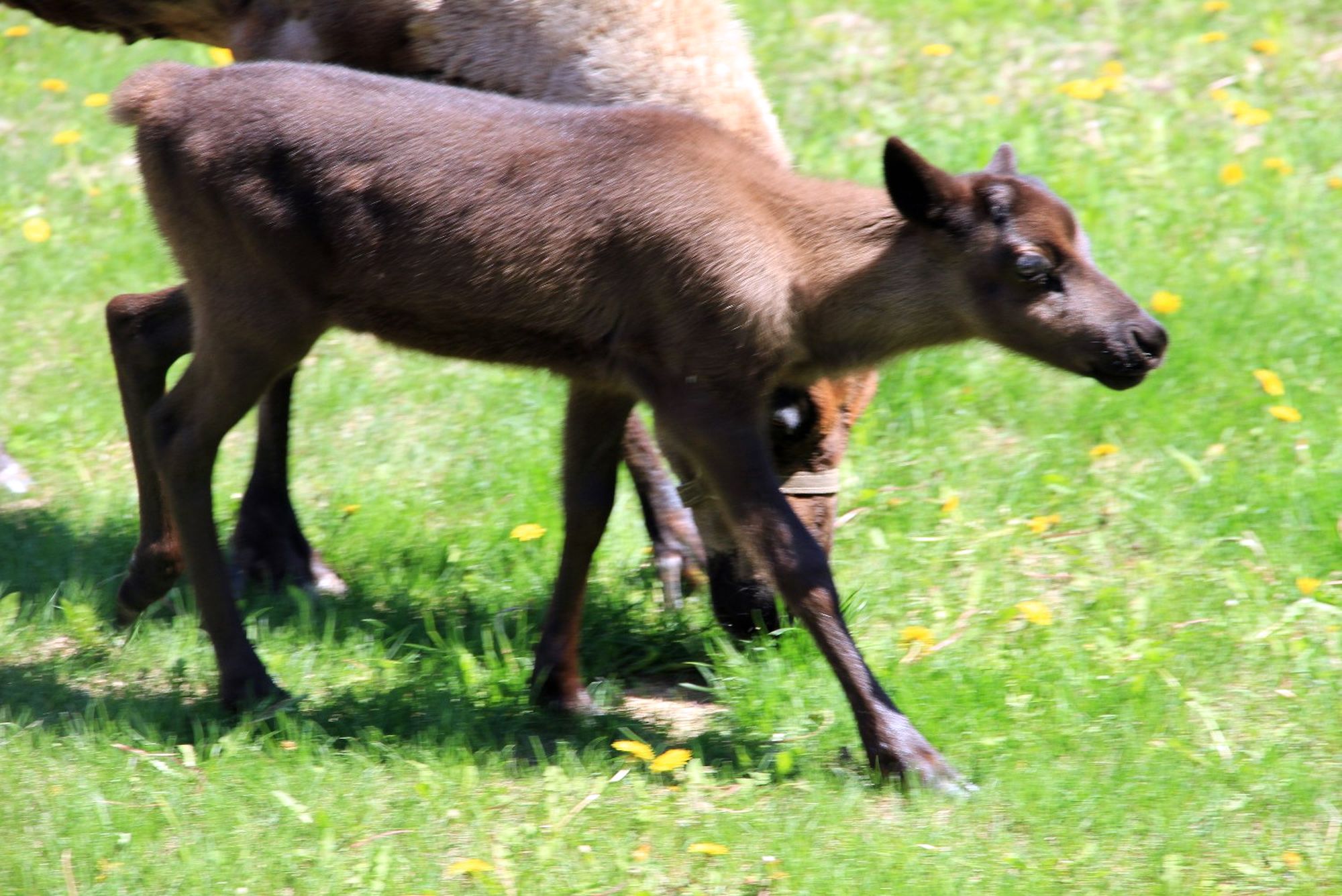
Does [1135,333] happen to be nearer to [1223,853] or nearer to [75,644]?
[1223,853]

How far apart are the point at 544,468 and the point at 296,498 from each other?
1051 millimetres

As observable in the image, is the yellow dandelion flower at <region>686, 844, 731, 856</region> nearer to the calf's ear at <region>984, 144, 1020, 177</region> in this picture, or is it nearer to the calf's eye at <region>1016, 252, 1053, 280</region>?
the calf's eye at <region>1016, 252, 1053, 280</region>

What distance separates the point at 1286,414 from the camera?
5996 mm

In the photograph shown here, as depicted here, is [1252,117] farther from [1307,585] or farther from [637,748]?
[637,748]

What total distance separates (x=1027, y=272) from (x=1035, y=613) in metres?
1.31

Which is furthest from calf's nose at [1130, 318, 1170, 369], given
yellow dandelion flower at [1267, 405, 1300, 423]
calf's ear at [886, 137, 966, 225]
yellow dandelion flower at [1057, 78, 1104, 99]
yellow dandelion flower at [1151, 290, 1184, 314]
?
yellow dandelion flower at [1057, 78, 1104, 99]

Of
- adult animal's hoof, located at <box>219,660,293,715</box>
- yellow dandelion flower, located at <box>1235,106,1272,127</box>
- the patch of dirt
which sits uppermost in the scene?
yellow dandelion flower, located at <box>1235,106,1272,127</box>

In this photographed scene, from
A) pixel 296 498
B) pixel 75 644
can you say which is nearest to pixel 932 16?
pixel 296 498

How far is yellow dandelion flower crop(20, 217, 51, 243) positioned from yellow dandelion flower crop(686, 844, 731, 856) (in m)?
5.57

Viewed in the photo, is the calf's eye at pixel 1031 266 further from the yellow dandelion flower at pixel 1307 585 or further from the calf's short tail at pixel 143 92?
the calf's short tail at pixel 143 92

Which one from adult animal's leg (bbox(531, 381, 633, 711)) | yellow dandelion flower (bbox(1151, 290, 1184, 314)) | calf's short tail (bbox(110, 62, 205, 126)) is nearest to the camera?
calf's short tail (bbox(110, 62, 205, 126))

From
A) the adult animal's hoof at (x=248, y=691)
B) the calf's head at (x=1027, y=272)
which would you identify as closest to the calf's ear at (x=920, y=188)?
the calf's head at (x=1027, y=272)

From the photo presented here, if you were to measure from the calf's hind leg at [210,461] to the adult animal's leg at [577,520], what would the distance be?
824mm

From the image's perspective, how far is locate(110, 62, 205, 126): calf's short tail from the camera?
14.8 ft
